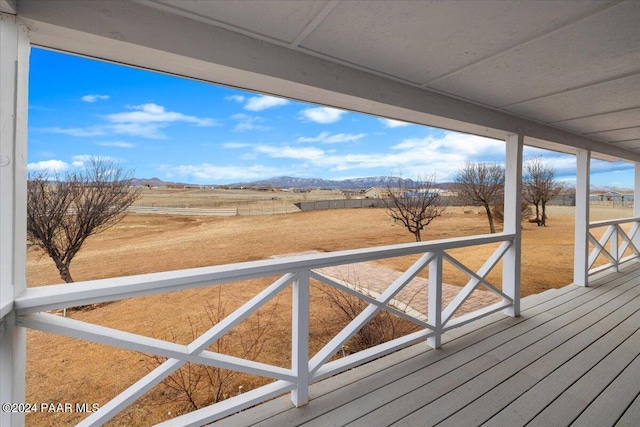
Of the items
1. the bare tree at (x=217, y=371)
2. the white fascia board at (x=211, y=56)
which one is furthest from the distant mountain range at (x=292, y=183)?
the white fascia board at (x=211, y=56)

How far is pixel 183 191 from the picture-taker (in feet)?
14.0

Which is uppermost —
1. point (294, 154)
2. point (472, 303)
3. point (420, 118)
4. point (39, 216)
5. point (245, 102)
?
point (245, 102)

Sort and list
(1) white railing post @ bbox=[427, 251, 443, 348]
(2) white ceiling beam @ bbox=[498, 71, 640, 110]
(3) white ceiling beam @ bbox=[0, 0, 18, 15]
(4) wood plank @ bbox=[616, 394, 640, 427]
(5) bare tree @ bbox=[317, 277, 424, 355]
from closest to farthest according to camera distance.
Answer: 1. (3) white ceiling beam @ bbox=[0, 0, 18, 15]
2. (4) wood plank @ bbox=[616, 394, 640, 427]
3. (2) white ceiling beam @ bbox=[498, 71, 640, 110]
4. (1) white railing post @ bbox=[427, 251, 443, 348]
5. (5) bare tree @ bbox=[317, 277, 424, 355]

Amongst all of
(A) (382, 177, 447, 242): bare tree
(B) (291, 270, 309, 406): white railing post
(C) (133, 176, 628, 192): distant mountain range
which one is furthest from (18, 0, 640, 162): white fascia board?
(A) (382, 177, 447, 242): bare tree

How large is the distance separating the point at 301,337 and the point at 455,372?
1.05m

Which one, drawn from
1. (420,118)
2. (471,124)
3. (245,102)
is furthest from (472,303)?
(245,102)

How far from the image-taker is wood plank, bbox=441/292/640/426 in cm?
148

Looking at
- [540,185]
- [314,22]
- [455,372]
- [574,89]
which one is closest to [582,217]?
[574,89]

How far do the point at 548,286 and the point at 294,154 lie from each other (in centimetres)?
959

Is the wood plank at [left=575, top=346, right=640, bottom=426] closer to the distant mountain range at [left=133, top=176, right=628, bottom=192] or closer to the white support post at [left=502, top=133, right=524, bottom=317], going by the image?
the white support post at [left=502, top=133, right=524, bottom=317]

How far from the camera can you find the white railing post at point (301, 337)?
1.58m

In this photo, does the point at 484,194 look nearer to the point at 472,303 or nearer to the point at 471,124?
the point at 472,303

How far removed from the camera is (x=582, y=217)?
141 inches

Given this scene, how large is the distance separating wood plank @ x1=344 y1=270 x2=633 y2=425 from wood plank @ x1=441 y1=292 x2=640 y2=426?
0.07 m
